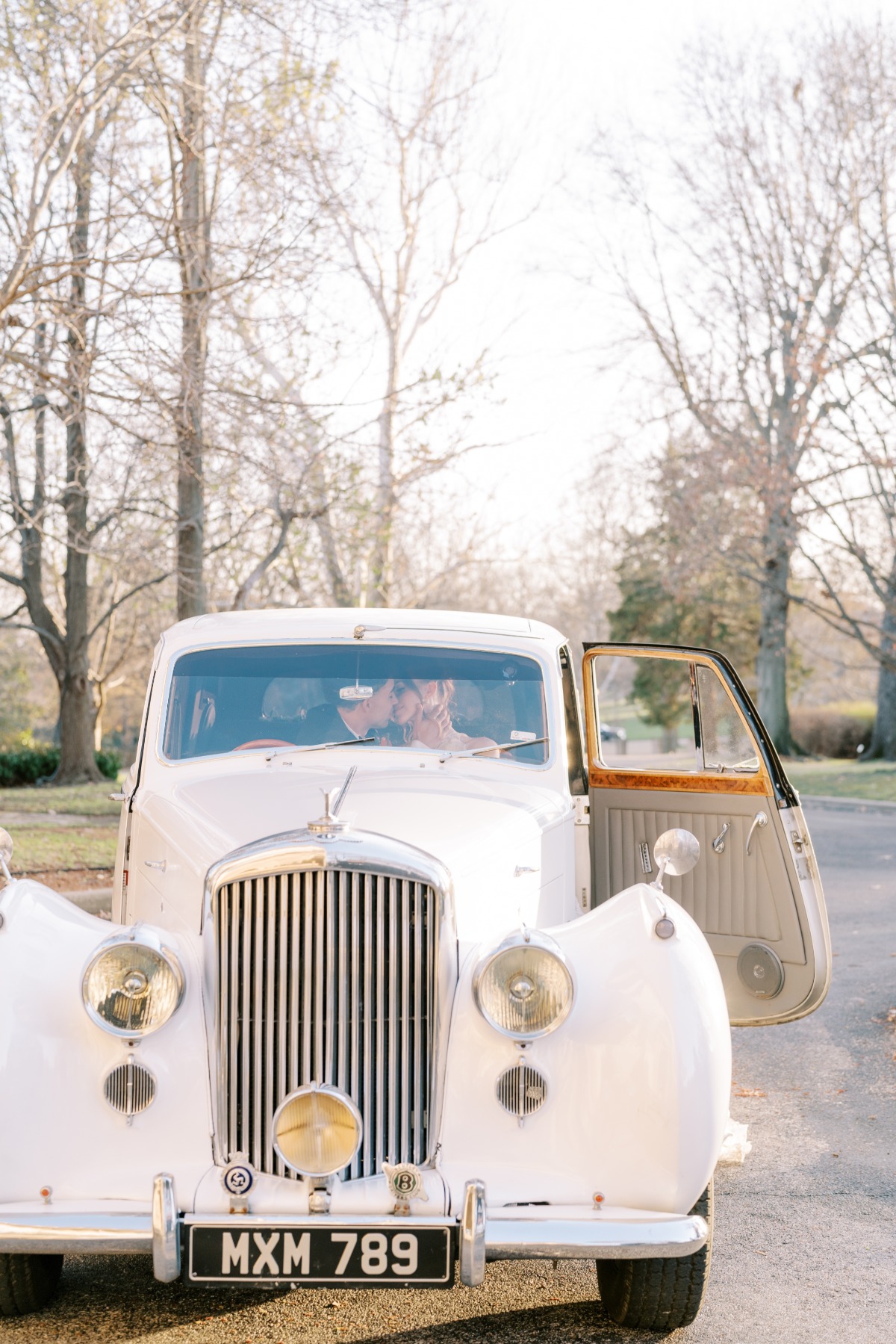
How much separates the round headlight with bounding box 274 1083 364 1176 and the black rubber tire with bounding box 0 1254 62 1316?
2.87 ft

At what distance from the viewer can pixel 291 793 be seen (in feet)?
13.5

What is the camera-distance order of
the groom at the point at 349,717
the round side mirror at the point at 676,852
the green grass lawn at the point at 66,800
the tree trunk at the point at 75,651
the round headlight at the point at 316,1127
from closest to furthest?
the round headlight at the point at 316,1127, the round side mirror at the point at 676,852, the groom at the point at 349,717, the green grass lawn at the point at 66,800, the tree trunk at the point at 75,651

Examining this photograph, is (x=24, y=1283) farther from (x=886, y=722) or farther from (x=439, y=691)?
(x=886, y=722)

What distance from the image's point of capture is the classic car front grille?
130 inches

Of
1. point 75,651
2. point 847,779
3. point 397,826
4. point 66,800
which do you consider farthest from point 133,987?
point 847,779

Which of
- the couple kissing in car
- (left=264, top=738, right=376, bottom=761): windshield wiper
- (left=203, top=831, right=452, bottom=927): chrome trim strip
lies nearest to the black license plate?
(left=203, top=831, right=452, bottom=927): chrome trim strip

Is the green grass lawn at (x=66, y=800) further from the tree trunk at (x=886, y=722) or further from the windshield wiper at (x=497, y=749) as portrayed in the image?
the tree trunk at (x=886, y=722)

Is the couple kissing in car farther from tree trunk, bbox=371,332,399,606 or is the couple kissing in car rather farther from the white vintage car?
tree trunk, bbox=371,332,399,606

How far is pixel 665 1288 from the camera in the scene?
3.44m

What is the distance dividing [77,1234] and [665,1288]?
1.49m

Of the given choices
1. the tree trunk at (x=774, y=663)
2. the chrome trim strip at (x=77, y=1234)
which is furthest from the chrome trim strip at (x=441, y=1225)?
the tree trunk at (x=774, y=663)

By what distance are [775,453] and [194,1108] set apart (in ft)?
80.0

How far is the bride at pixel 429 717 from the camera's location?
187 inches

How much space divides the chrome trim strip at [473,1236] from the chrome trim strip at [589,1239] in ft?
0.04
